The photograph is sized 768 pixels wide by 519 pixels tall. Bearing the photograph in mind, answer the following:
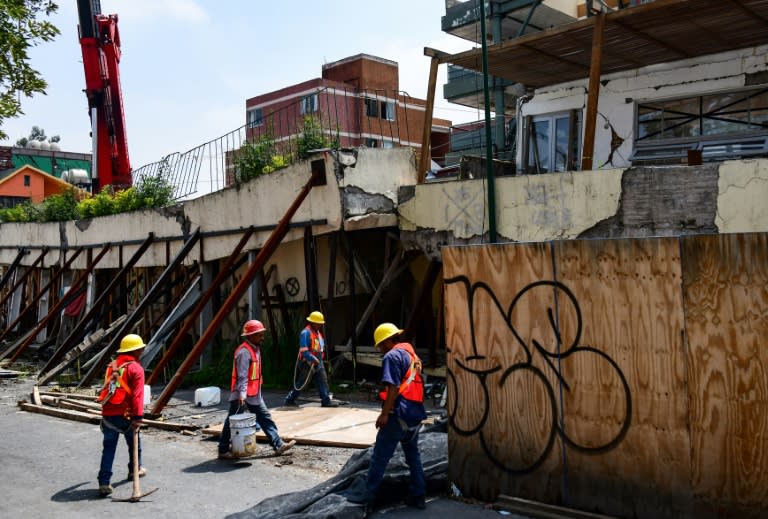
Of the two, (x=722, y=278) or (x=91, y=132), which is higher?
(x=91, y=132)

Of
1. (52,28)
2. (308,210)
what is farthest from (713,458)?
(52,28)

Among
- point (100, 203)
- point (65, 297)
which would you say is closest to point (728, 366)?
point (65, 297)

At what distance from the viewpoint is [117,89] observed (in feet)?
84.6

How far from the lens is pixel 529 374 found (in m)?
5.63

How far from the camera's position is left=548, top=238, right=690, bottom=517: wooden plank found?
4.91m

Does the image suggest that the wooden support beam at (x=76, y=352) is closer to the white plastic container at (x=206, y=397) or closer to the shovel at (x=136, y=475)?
the white plastic container at (x=206, y=397)

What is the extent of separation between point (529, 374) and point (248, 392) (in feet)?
11.7

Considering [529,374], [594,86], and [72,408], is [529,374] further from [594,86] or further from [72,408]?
[72,408]

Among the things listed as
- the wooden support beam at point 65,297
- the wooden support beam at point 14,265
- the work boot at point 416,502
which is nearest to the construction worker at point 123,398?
the work boot at point 416,502

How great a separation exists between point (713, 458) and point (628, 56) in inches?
387

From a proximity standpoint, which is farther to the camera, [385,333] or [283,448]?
[283,448]

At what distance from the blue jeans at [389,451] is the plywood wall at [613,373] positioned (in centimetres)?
42

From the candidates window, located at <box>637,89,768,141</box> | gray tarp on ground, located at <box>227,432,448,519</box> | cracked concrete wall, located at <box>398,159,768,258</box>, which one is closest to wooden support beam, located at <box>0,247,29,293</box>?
cracked concrete wall, located at <box>398,159,768,258</box>

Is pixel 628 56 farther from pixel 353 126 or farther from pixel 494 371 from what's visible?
pixel 353 126
